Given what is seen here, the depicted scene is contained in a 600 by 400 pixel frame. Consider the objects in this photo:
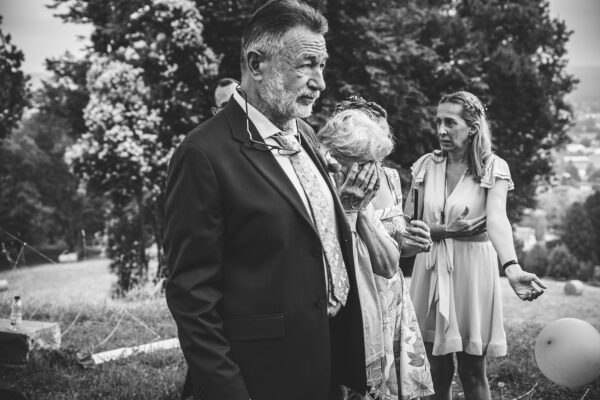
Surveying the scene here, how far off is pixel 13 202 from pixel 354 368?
20.6 m

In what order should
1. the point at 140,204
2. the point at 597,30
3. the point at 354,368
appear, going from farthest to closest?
the point at 597,30, the point at 140,204, the point at 354,368

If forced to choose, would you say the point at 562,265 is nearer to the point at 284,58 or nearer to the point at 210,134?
the point at 284,58

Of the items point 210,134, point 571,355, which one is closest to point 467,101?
point 210,134

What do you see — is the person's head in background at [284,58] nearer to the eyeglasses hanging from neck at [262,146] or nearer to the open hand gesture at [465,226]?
the eyeglasses hanging from neck at [262,146]

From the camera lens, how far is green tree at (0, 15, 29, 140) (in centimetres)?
855

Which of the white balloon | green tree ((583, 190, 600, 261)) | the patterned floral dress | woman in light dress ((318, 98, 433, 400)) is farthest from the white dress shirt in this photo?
green tree ((583, 190, 600, 261))

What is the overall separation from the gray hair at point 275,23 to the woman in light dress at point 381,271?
0.58 m

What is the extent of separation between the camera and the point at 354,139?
7.45 feet

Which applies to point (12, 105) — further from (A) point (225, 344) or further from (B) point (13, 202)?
(B) point (13, 202)

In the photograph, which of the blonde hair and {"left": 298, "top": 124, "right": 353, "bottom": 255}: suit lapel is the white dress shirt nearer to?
{"left": 298, "top": 124, "right": 353, "bottom": 255}: suit lapel

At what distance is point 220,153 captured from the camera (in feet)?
5.57

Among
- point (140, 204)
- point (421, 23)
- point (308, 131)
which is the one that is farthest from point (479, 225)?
point (421, 23)

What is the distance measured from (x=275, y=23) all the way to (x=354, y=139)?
649 millimetres

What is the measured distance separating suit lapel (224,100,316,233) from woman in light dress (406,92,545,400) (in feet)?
5.60
